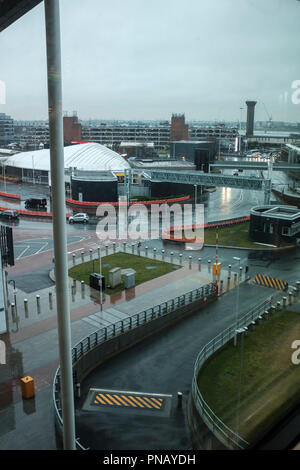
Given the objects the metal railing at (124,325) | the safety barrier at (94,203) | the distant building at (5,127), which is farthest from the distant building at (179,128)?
the distant building at (5,127)

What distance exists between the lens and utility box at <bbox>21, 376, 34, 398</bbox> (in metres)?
6.08

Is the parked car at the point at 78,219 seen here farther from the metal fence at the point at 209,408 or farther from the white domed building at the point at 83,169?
the metal fence at the point at 209,408

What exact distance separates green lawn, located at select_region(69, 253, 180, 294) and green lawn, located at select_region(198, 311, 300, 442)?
233 inches

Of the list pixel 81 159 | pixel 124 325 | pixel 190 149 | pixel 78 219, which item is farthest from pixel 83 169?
pixel 124 325

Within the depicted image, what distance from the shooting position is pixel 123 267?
13.0m

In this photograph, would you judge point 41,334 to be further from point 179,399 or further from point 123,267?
point 123,267

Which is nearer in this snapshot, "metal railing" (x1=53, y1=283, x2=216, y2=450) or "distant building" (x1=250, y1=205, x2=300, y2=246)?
"metal railing" (x1=53, y1=283, x2=216, y2=450)

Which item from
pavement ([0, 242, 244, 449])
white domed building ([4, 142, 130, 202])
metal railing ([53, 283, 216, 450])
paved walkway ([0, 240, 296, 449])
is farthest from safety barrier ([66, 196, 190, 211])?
metal railing ([53, 283, 216, 450])

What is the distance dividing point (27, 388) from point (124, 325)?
8.38 ft

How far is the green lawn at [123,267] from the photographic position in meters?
11.8

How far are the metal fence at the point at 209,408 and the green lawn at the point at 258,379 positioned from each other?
56mm

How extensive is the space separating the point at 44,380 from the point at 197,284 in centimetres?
573

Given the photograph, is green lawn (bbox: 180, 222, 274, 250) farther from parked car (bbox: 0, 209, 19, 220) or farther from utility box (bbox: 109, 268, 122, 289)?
parked car (bbox: 0, 209, 19, 220)

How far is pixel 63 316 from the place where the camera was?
226cm
